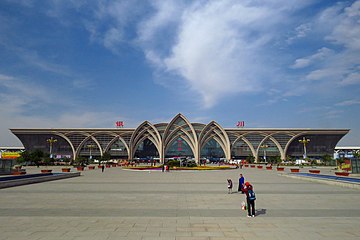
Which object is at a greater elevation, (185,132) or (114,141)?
(185,132)

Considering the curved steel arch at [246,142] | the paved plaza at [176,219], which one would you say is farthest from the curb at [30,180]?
the curved steel arch at [246,142]

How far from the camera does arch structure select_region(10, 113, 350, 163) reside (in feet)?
341

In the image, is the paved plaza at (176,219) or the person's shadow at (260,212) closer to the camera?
the paved plaza at (176,219)

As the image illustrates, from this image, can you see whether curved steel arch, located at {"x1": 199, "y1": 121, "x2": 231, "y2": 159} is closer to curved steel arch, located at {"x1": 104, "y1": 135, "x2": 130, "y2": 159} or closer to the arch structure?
the arch structure

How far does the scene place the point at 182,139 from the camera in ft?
361

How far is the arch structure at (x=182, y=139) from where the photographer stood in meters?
104

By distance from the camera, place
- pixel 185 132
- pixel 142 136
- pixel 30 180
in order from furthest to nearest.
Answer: pixel 142 136
pixel 185 132
pixel 30 180

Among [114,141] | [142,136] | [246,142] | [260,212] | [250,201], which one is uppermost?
[142,136]

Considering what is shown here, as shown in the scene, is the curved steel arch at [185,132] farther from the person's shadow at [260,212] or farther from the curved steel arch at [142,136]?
the person's shadow at [260,212]

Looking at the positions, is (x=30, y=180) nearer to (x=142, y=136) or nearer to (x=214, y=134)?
(x=142, y=136)

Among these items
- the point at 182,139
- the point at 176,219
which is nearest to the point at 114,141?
the point at 182,139

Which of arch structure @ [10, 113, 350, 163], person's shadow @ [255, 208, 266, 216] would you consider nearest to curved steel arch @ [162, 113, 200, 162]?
arch structure @ [10, 113, 350, 163]

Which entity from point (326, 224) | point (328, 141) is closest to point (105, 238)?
point (326, 224)

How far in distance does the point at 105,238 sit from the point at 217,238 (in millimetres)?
3041
